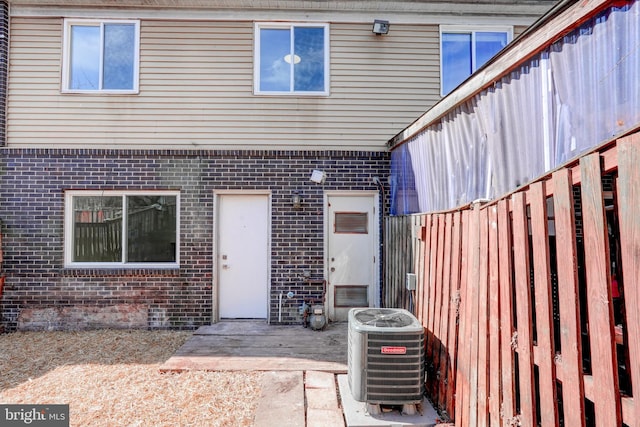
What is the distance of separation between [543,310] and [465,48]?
5839 millimetres

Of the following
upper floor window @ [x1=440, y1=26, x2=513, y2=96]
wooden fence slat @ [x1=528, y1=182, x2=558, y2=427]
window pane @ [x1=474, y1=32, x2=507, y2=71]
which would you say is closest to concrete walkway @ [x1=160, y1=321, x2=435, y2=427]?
wooden fence slat @ [x1=528, y1=182, x2=558, y2=427]

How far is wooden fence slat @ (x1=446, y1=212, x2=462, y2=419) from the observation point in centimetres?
302

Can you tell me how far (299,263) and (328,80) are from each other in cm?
316

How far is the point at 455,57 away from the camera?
6508 millimetres

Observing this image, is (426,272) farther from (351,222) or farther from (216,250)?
(216,250)

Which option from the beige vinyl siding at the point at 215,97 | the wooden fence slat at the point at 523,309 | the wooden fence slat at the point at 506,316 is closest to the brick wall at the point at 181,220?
the beige vinyl siding at the point at 215,97

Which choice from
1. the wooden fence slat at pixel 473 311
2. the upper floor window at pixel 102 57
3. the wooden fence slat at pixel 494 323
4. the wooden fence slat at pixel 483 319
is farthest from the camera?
the upper floor window at pixel 102 57

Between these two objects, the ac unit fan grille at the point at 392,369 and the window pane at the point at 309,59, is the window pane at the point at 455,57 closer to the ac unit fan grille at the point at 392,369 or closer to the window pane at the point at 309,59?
Answer: the window pane at the point at 309,59

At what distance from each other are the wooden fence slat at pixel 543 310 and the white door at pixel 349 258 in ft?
13.7

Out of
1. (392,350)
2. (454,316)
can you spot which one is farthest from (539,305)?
(392,350)

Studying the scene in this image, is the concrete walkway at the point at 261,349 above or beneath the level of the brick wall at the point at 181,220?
beneath

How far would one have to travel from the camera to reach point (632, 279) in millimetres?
1506

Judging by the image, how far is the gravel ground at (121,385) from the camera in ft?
10.9

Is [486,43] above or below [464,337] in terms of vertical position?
above
